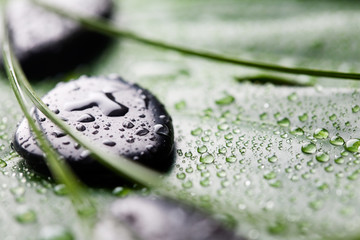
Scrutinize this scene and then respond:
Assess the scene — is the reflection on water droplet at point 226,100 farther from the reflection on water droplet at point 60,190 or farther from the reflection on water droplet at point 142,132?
the reflection on water droplet at point 60,190

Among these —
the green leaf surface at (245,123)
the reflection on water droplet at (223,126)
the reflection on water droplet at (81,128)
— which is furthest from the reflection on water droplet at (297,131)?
the reflection on water droplet at (81,128)

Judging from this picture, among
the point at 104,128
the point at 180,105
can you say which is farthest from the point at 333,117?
the point at 104,128

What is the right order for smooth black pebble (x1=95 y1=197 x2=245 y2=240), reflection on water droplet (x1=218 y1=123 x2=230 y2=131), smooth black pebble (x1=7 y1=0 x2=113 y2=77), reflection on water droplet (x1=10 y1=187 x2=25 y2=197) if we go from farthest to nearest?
1. smooth black pebble (x1=7 y1=0 x2=113 y2=77)
2. reflection on water droplet (x1=218 y1=123 x2=230 y2=131)
3. reflection on water droplet (x1=10 y1=187 x2=25 y2=197)
4. smooth black pebble (x1=95 y1=197 x2=245 y2=240)

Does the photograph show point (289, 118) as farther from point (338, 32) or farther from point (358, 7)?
point (358, 7)

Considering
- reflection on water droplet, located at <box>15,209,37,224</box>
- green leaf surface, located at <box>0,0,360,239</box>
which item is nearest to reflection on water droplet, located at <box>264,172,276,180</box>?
green leaf surface, located at <box>0,0,360,239</box>

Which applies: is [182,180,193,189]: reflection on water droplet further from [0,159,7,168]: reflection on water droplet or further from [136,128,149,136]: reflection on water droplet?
[0,159,7,168]: reflection on water droplet

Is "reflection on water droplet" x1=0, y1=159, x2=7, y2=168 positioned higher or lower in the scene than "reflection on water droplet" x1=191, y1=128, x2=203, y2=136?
lower
